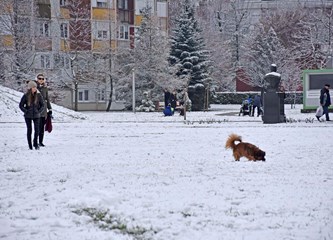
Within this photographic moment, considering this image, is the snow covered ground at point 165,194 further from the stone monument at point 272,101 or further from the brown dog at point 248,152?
the stone monument at point 272,101

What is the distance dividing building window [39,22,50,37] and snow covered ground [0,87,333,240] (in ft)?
138

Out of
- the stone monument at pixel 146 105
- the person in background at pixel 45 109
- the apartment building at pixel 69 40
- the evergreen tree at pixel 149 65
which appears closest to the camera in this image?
the person in background at pixel 45 109

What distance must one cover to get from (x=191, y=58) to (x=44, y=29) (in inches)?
635

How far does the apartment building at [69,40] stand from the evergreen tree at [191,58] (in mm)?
6001

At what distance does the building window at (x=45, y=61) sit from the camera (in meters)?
53.2

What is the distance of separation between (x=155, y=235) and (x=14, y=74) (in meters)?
41.3

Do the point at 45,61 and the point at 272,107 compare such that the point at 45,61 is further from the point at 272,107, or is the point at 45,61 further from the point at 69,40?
the point at 272,107

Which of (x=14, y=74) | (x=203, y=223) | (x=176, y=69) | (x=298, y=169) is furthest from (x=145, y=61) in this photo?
(x=203, y=223)

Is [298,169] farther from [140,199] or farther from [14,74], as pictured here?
[14,74]

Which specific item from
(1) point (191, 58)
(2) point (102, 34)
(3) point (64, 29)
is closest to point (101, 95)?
(2) point (102, 34)

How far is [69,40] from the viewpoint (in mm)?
52250

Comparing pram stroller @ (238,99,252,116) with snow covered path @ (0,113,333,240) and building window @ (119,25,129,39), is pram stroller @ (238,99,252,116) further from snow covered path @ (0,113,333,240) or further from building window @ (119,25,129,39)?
building window @ (119,25,129,39)

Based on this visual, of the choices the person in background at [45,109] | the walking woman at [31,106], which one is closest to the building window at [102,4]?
the person in background at [45,109]

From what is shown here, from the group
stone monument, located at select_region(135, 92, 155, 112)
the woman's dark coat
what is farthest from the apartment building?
the woman's dark coat
